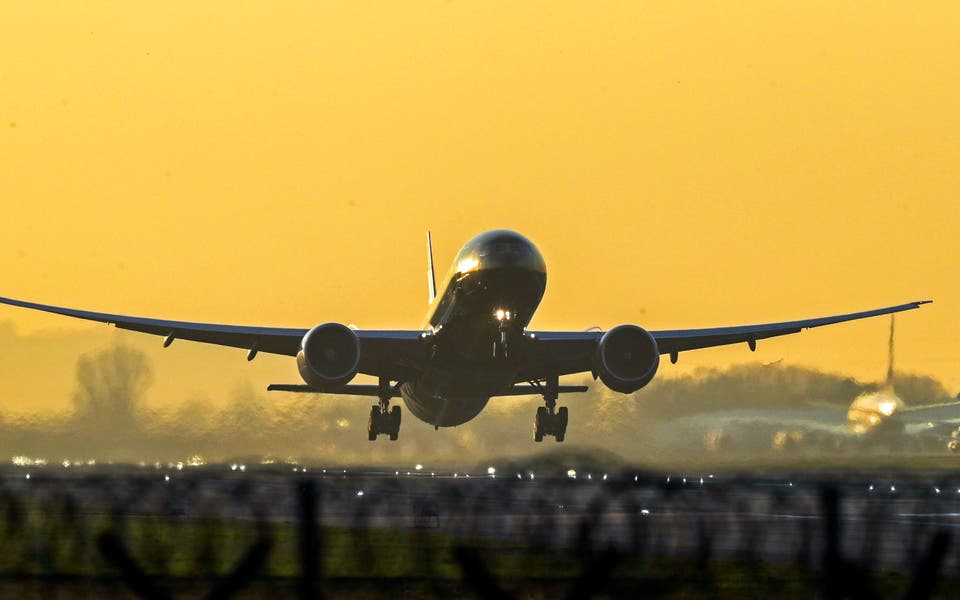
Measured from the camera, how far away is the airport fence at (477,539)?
44.4 feet

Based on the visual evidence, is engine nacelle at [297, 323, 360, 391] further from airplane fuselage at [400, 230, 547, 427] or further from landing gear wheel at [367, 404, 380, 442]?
landing gear wheel at [367, 404, 380, 442]

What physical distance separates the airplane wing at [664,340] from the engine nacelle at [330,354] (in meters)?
5.21

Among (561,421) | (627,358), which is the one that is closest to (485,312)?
(627,358)

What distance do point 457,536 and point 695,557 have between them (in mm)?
→ 2411

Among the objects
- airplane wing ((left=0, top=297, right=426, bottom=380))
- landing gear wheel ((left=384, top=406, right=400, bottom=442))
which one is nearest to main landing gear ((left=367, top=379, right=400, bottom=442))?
landing gear wheel ((left=384, top=406, right=400, bottom=442))

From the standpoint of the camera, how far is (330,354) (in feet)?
135

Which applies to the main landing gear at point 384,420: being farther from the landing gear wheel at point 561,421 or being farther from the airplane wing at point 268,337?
the landing gear wheel at point 561,421

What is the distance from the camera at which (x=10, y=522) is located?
17.0 m

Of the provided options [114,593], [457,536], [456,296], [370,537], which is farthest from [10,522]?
[456,296]

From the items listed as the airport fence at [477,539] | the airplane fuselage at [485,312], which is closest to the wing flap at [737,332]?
the airplane fuselage at [485,312]

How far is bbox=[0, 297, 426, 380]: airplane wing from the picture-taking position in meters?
42.5

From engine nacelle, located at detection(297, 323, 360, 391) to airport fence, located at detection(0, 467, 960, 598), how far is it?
21768 millimetres

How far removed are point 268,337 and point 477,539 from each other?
29812 millimetres

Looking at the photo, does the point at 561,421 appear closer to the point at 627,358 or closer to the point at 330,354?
the point at 627,358
